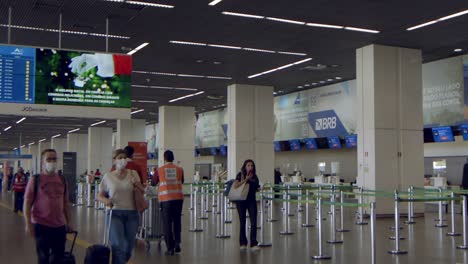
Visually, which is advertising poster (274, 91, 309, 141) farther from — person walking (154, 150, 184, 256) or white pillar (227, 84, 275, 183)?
person walking (154, 150, 184, 256)

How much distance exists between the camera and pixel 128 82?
37.9 ft

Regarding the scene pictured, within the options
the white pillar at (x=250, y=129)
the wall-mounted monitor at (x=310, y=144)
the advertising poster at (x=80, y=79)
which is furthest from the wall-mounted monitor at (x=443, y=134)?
the advertising poster at (x=80, y=79)

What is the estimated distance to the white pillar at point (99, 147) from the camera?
42406mm

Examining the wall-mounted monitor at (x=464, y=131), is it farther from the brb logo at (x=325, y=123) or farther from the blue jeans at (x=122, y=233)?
the blue jeans at (x=122, y=233)

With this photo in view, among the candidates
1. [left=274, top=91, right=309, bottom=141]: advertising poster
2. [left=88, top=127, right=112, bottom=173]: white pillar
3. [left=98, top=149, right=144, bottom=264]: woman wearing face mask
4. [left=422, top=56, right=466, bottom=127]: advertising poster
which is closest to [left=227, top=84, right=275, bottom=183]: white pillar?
[left=274, top=91, right=309, bottom=141]: advertising poster

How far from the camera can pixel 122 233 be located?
6906 millimetres

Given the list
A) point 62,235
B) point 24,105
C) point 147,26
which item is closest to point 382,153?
point 147,26

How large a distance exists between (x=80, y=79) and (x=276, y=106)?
19.5m

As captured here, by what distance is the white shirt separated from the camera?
270 inches

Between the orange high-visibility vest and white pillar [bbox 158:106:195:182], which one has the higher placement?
white pillar [bbox 158:106:195:182]

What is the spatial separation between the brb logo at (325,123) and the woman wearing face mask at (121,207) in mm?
19250

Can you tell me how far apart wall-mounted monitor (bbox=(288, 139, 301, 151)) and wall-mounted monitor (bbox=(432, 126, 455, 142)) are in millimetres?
8432

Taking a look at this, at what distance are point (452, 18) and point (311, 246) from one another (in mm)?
6847

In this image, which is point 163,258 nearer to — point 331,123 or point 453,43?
point 453,43
